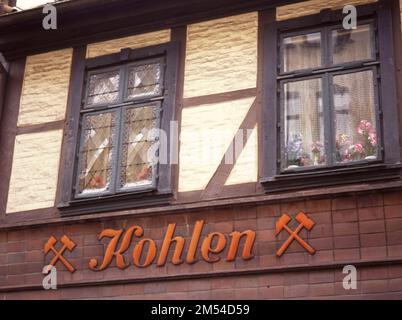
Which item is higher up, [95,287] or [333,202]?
[333,202]

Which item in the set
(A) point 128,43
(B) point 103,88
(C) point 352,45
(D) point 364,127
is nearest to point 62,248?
(B) point 103,88

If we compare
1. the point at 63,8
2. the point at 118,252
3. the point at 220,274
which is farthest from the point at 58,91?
the point at 220,274

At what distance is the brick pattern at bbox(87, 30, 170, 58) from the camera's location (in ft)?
31.9

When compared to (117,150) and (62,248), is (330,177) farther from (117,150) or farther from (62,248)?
(62,248)

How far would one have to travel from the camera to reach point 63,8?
32.8 ft

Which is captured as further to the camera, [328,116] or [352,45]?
[352,45]

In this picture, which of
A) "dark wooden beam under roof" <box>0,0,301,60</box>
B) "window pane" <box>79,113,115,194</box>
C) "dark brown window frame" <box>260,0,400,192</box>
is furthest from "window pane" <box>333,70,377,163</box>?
"window pane" <box>79,113,115,194</box>

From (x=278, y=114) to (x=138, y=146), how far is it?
1613 millimetres

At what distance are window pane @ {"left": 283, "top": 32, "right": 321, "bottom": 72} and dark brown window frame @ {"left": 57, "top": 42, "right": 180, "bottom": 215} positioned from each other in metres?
1.26

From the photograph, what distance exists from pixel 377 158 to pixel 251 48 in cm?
197

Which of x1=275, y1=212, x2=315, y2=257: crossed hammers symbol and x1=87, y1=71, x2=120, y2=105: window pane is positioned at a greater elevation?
x1=87, y1=71, x2=120, y2=105: window pane

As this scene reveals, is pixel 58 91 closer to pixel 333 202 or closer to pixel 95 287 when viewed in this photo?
pixel 95 287

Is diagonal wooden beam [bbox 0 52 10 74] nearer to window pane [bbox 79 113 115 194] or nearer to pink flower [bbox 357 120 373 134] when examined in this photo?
window pane [bbox 79 113 115 194]

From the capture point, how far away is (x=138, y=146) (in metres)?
9.30
